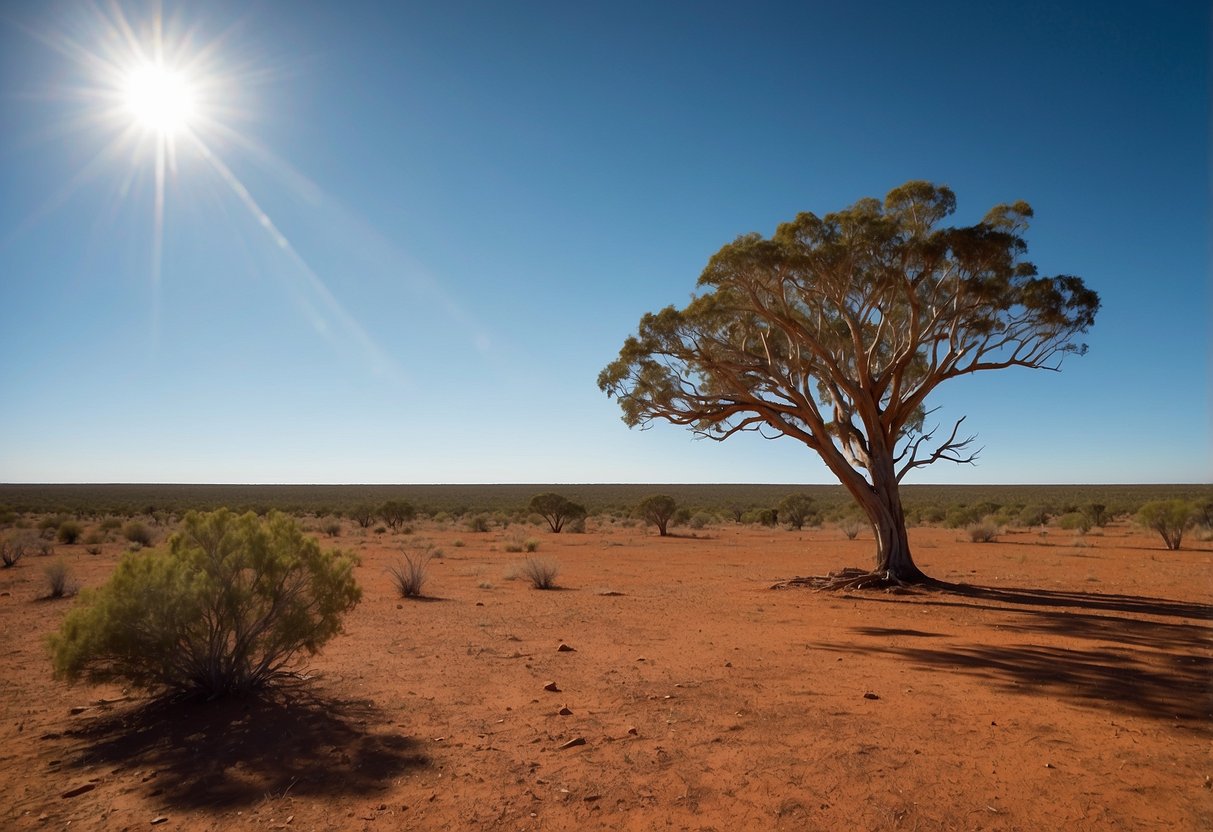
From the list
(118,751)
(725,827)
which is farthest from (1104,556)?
(118,751)

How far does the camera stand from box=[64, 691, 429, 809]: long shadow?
4766 mm

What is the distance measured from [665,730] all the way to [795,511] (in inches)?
1390

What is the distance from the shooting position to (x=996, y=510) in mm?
41938

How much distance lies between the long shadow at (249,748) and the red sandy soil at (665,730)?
26mm

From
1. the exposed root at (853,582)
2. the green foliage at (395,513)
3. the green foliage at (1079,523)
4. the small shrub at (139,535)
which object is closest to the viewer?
the exposed root at (853,582)

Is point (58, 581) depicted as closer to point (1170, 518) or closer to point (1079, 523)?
point (1170, 518)

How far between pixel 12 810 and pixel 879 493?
48.1 feet

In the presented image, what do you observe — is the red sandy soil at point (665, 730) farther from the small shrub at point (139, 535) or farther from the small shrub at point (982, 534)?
the small shrub at point (982, 534)

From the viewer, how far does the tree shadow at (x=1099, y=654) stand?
6754 mm

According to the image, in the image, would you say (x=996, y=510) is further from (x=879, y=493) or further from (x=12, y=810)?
(x=12, y=810)

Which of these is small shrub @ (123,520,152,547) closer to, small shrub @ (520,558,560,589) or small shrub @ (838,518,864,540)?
small shrub @ (520,558,560,589)

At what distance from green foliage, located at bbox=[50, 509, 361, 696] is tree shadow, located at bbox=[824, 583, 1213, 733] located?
6.83m

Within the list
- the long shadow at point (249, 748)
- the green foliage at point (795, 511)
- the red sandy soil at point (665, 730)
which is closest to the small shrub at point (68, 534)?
the red sandy soil at point (665, 730)

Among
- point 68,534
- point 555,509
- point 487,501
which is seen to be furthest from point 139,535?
point 487,501
